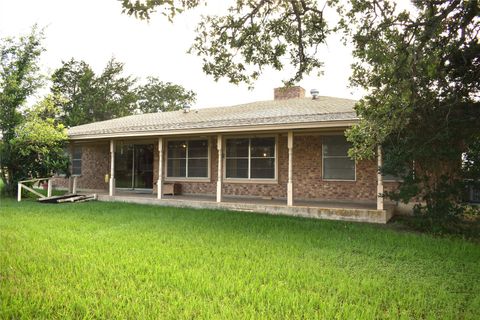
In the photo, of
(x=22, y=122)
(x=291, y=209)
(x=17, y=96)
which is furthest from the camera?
(x=22, y=122)

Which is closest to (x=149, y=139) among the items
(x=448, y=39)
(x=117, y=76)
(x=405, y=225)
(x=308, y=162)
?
(x=308, y=162)

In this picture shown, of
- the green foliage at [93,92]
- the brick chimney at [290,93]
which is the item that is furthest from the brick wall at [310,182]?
the green foliage at [93,92]

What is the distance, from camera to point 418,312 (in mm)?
3490

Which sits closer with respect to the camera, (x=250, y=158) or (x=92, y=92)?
(x=250, y=158)

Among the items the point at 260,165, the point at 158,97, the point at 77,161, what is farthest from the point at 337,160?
the point at 158,97

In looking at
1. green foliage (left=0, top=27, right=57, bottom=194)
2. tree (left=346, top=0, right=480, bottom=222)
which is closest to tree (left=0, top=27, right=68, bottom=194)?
green foliage (left=0, top=27, right=57, bottom=194)

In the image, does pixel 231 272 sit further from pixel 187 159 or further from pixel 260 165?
pixel 187 159

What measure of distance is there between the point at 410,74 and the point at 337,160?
4.96 m

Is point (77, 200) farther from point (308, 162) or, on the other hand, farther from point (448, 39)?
point (448, 39)

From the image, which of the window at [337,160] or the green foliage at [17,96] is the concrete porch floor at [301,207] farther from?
the green foliage at [17,96]

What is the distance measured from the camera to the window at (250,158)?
40.0 ft

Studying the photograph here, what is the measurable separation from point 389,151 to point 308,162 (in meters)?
3.77

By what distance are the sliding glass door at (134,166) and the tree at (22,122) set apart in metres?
2.79

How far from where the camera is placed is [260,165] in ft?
40.4
